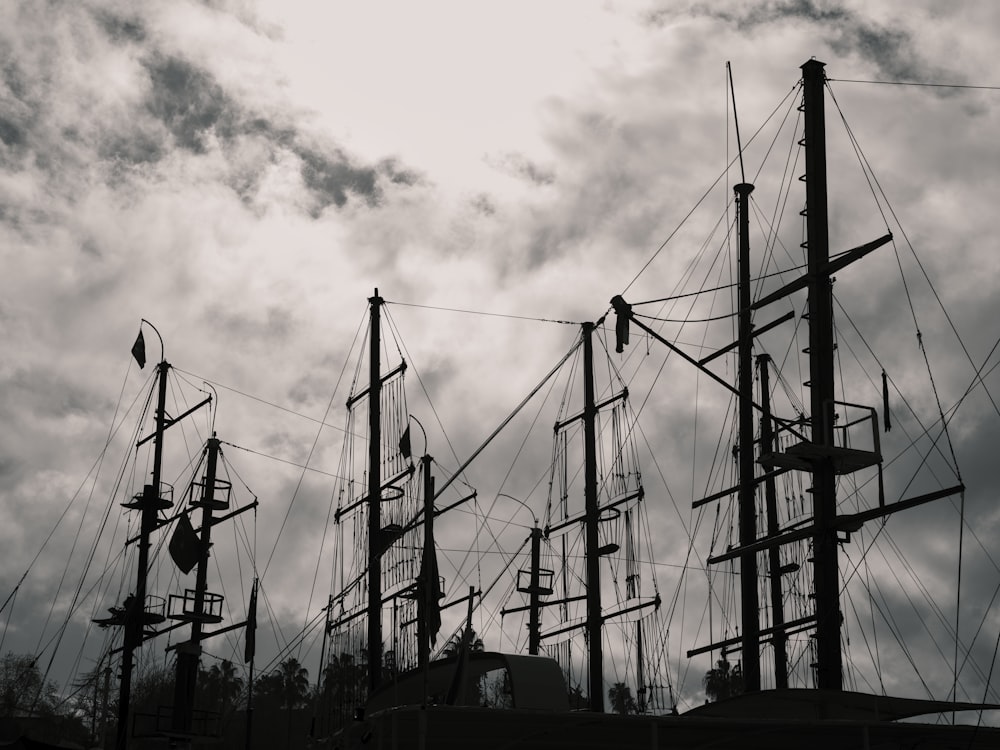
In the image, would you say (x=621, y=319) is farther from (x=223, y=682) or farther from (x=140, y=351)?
(x=223, y=682)

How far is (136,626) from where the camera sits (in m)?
46.6

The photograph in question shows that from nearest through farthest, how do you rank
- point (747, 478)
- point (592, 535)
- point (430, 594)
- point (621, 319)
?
1. point (430, 594)
2. point (621, 319)
3. point (747, 478)
4. point (592, 535)

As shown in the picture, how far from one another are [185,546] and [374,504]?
870 centimetres

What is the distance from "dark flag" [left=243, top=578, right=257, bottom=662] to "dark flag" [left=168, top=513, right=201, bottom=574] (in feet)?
10.0

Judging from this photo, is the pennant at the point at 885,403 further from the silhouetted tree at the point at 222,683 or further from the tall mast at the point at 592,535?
the silhouetted tree at the point at 222,683

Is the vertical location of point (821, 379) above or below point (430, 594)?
above

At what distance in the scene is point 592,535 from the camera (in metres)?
46.5

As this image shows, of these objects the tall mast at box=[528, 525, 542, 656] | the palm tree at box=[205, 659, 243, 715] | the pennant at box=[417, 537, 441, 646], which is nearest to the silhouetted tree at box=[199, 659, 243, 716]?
the palm tree at box=[205, 659, 243, 715]

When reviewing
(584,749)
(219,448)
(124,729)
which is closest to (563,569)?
(219,448)

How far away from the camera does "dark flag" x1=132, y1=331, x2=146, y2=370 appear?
53.7m

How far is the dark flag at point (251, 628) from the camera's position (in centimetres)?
4638

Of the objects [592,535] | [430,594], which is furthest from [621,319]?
[592,535]

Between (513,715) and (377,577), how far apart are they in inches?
945

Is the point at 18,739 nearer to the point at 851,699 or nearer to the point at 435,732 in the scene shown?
the point at 435,732
